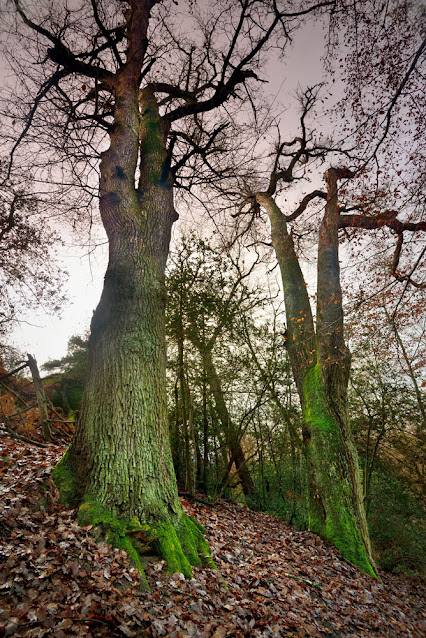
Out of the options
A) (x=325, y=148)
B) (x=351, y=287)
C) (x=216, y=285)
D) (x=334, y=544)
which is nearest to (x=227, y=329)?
(x=216, y=285)

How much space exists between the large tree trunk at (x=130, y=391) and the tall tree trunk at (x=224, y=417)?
3.75 metres

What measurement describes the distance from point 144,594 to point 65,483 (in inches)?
48.6

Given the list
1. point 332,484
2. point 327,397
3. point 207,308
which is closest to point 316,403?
point 327,397

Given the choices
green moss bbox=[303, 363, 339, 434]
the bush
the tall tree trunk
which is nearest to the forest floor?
green moss bbox=[303, 363, 339, 434]

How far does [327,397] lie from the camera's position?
5.21 m

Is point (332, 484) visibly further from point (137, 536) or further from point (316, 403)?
point (137, 536)

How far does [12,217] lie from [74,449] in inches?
264

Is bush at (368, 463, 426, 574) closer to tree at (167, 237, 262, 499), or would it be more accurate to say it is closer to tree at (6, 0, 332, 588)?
tree at (167, 237, 262, 499)

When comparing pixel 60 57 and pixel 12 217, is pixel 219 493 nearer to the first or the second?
pixel 12 217

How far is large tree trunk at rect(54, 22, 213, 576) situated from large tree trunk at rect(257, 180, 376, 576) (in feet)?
8.41

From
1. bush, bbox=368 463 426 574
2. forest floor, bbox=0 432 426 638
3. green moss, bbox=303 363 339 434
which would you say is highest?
green moss, bbox=303 363 339 434

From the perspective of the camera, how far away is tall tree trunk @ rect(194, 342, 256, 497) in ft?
24.4

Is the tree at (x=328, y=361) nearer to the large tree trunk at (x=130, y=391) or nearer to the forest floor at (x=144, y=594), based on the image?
the forest floor at (x=144, y=594)

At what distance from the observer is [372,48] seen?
3.98 m
